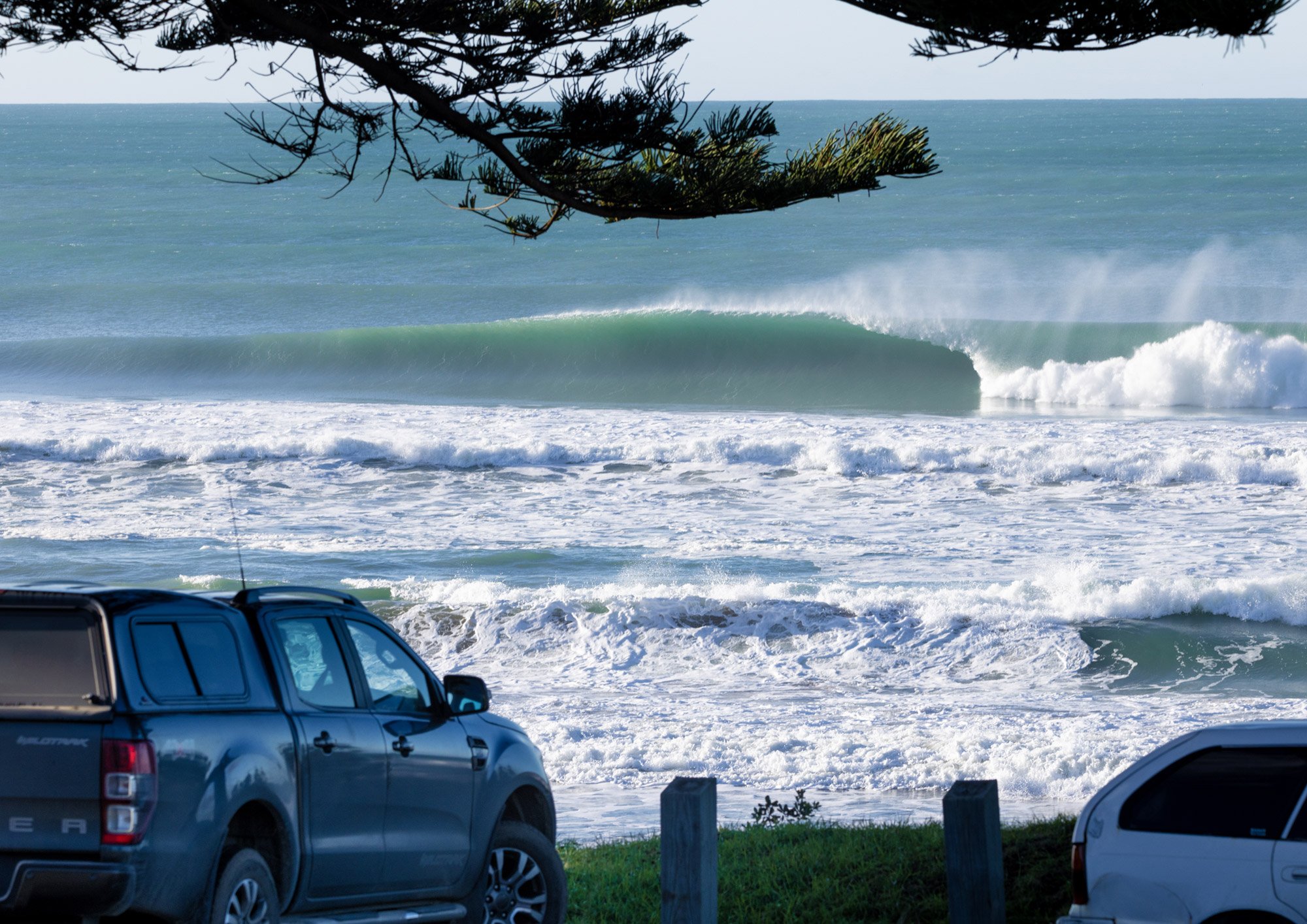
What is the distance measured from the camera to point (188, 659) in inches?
181

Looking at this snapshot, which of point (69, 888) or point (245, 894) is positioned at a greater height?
point (69, 888)

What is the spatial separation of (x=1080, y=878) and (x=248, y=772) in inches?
102

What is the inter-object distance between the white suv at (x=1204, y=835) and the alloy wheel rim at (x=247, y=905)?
245 cm

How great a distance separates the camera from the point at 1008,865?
22.5 feet

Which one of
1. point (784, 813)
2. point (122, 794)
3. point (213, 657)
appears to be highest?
point (213, 657)

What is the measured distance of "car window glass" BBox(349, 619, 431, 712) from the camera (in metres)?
5.64

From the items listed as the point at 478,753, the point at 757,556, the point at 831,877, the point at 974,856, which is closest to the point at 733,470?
Answer: the point at 757,556

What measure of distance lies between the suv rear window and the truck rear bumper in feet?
1.68

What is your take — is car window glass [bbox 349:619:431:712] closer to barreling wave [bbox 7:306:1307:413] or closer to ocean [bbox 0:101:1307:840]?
ocean [bbox 0:101:1307:840]

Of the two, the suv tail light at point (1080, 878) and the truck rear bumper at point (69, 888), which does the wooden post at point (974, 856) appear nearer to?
the suv tail light at point (1080, 878)

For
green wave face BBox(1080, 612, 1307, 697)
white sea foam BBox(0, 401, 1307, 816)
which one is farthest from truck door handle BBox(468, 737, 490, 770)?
green wave face BBox(1080, 612, 1307, 697)

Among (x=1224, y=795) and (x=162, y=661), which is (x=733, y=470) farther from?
(x=162, y=661)

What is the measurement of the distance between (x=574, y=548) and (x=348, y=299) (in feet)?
101

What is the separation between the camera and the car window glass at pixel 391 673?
5.64 meters
